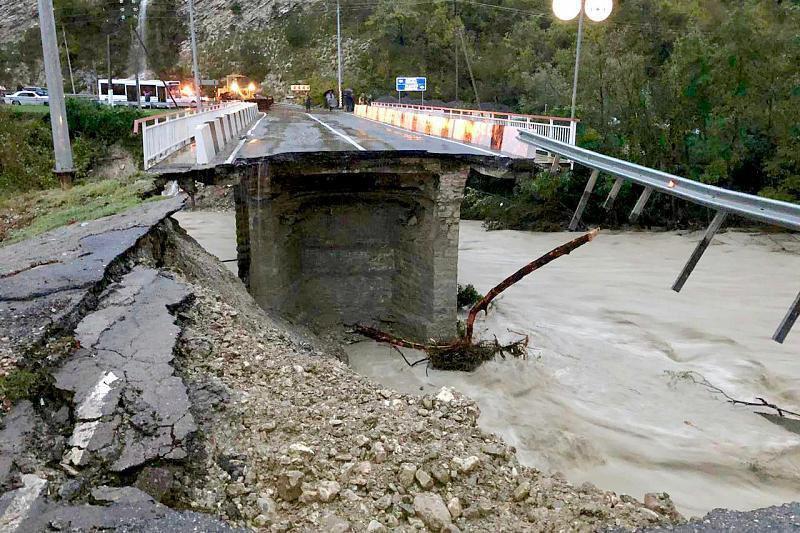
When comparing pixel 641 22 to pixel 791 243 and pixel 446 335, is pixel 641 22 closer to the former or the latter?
pixel 791 243

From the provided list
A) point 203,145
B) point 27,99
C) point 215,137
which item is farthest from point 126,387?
point 27,99

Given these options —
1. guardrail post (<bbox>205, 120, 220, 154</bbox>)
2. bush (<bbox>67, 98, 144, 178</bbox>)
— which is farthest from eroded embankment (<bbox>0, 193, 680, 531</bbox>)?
bush (<bbox>67, 98, 144, 178</bbox>)

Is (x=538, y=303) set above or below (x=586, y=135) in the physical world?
below

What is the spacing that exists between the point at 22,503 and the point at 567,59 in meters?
46.1

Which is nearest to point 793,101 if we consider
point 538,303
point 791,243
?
point 791,243

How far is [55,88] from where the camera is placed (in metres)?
13.3

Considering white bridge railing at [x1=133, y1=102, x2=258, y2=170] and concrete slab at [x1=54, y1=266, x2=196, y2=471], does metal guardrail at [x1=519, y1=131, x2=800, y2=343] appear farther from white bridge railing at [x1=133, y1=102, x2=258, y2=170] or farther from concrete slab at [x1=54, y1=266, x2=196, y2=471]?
white bridge railing at [x1=133, y1=102, x2=258, y2=170]

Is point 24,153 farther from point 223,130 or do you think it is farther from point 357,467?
point 357,467

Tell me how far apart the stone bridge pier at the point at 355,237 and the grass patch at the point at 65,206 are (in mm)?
2334

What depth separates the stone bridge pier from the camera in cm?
1371

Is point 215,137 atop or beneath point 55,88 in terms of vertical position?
beneath

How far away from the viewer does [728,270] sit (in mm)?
21906

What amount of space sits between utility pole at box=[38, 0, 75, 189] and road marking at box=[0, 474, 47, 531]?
428 inches

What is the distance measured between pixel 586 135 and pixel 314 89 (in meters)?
49.8
